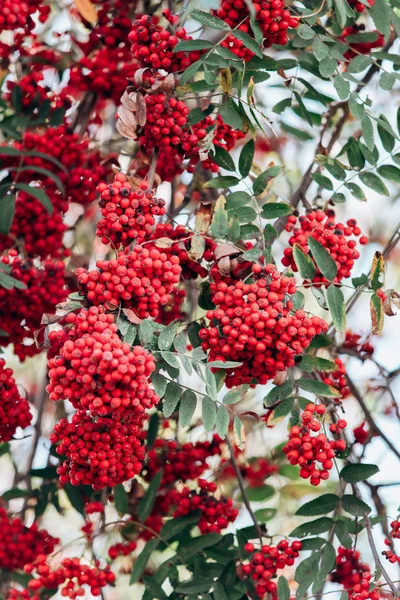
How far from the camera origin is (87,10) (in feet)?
9.47

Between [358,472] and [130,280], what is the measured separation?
850 mm

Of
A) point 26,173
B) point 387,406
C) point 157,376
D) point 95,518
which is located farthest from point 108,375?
point 387,406

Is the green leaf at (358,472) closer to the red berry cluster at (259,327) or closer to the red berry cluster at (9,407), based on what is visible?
the red berry cluster at (259,327)

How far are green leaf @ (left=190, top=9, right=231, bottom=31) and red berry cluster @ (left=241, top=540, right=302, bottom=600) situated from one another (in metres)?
1.33

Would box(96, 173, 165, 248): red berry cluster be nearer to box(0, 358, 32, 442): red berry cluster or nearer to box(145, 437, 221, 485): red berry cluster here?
box(0, 358, 32, 442): red berry cluster

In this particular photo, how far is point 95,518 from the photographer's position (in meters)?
Result: 3.19

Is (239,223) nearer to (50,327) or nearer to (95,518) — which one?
(50,327)

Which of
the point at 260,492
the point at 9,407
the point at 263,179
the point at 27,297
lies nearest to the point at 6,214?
the point at 27,297

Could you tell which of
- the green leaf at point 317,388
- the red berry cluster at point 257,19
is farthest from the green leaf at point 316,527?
the red berry cluster at point 257,19

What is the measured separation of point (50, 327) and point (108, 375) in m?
0.26

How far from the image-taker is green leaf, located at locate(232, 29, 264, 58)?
202 centimetres

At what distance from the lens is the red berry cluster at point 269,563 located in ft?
7.34

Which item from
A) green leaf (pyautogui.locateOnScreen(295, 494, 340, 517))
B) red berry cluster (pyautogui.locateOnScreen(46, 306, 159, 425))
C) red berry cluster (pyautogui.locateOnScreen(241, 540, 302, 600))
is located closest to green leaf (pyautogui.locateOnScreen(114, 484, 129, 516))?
red berry cluster (pyautogui.locateOnScreen(241, 540, 302, 600))

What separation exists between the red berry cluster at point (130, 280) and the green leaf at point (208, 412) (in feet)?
0.84
